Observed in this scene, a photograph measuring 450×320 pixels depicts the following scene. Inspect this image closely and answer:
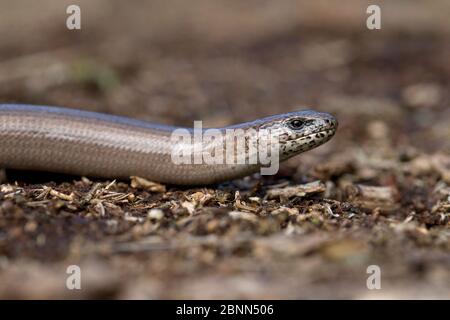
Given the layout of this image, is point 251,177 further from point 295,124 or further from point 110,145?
point 110,145

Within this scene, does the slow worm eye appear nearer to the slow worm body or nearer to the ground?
the slow worm body

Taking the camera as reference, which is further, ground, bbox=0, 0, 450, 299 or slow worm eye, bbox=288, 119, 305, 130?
slow worm eye, bbox=288, 119, 305, 130

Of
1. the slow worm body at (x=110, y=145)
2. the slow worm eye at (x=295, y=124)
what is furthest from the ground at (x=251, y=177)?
the slow worm eye at (x=295, y=124)

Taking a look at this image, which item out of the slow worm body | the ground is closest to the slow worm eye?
the slow worm body

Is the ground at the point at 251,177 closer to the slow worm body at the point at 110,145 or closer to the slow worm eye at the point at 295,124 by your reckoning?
the slow worm body at the point at 110,145
